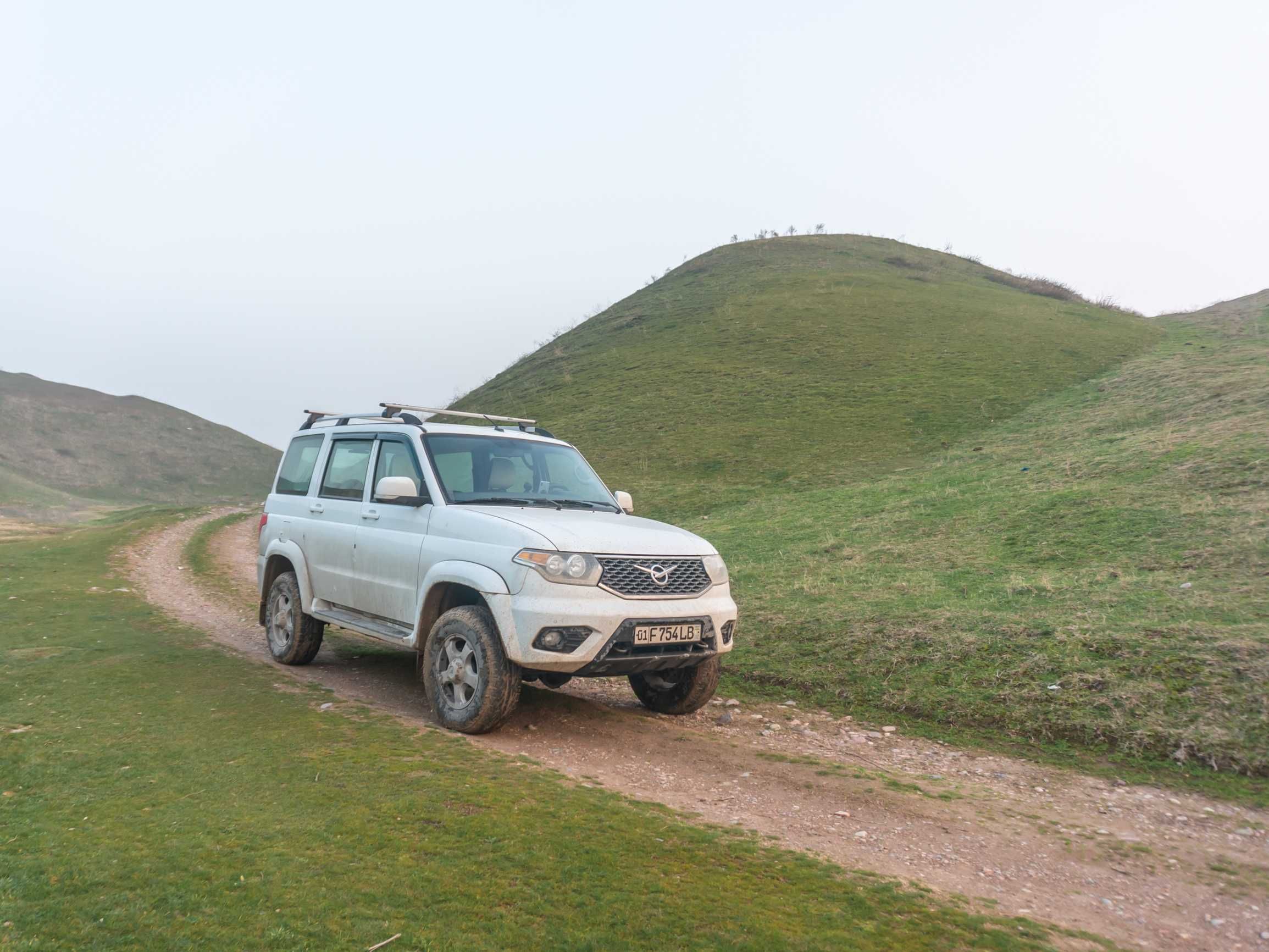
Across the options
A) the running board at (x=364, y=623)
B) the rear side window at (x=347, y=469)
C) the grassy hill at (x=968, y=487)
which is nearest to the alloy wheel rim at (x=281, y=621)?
the running board at (x=364, y=623)

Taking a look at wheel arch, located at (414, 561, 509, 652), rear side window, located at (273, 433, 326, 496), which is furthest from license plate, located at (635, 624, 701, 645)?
rear side window, located at (273, 433, 326, 496)

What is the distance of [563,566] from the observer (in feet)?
19.3

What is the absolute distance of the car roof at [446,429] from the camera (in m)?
7.40

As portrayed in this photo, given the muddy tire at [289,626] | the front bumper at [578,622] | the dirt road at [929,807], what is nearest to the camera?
the dirt road at [929,807]

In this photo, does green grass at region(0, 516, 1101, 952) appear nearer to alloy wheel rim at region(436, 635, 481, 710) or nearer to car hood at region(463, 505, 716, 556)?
alloy wheel rim at region(436, 635, 481, 710)

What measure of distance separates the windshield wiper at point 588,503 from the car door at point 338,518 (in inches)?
71.8

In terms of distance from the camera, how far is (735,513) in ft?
65.6

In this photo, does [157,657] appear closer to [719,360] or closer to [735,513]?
[735,513]

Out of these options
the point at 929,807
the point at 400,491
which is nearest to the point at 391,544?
the point at 400,491

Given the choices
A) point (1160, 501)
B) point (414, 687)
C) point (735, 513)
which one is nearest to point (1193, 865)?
point (414, 687)

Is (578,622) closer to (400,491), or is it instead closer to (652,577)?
(652,577)

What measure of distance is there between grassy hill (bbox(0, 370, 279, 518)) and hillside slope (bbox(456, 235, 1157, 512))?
29.5 metres

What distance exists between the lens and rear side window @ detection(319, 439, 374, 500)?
7863 mm

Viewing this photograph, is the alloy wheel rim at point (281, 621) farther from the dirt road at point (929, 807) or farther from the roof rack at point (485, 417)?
the roof rack at point (485, 417)
